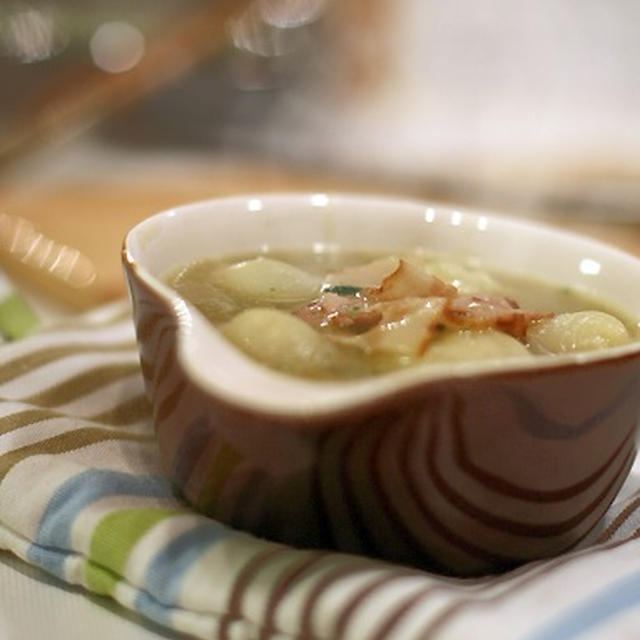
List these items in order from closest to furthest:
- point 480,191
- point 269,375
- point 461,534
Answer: point 269,375 → point 461,534 → point 480,191

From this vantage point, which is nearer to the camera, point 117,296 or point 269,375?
point 269,375

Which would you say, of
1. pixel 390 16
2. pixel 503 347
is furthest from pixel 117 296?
pixel 390 16

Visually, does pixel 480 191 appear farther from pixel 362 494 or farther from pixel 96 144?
pixel 362 494

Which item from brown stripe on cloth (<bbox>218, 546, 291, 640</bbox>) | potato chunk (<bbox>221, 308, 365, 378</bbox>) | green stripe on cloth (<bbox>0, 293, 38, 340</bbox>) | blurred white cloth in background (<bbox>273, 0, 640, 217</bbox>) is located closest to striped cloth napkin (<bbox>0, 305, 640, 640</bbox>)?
brown stripe on cloth (<bbox>218, 546, 291, 640</bbox>)

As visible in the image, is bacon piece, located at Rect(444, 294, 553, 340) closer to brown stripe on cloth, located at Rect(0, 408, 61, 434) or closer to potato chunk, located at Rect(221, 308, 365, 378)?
potato chunk, located at Rect(221, 308, 365, 378)

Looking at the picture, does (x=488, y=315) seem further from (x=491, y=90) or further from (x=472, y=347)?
(x=491, y=90)

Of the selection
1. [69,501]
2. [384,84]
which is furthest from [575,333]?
[384,84]

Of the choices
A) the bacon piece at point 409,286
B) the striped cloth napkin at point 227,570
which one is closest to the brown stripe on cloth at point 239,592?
the striped cloth napkin at point 227,570

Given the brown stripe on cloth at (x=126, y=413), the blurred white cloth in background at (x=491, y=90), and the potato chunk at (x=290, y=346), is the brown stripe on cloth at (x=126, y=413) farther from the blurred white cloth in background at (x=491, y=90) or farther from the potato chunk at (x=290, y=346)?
the blurred white cloth in background at (x=491, y=90)
